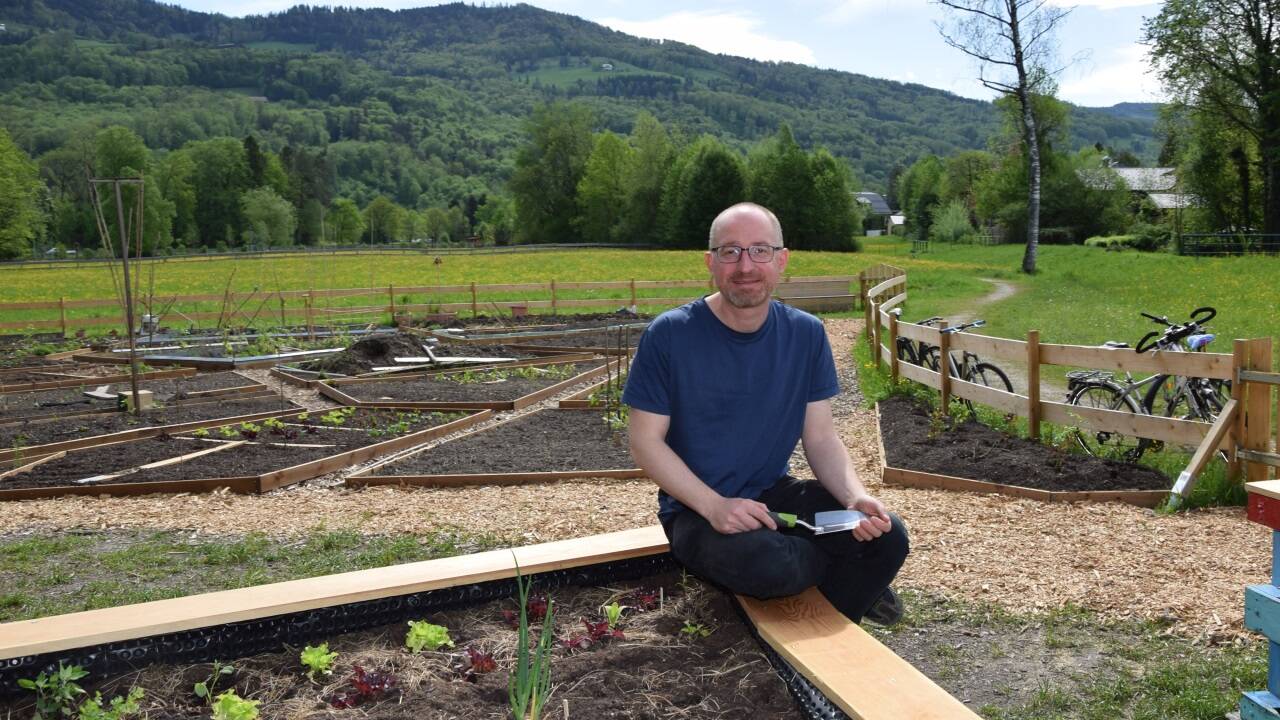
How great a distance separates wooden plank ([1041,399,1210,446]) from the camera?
6.71 metres

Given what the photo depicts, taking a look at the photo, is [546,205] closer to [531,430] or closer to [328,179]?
[328,179]

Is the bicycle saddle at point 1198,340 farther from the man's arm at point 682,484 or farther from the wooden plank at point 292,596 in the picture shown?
the man's arm at point 682,484

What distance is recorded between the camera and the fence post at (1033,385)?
768 cm

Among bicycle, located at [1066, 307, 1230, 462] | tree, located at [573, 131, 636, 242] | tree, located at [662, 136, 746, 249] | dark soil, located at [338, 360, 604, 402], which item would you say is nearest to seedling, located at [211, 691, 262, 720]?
bicycle, located at [1066, 307, 1230, 462]

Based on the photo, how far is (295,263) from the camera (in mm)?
45125

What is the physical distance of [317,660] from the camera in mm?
2701

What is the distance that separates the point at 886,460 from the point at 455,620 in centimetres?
546

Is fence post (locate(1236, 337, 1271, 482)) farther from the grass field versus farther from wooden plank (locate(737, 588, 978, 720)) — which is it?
the grass field

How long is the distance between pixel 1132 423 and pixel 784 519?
527cm

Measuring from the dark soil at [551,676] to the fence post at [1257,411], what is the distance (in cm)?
485

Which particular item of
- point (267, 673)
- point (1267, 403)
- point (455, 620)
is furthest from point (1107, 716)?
point (1267, 403)

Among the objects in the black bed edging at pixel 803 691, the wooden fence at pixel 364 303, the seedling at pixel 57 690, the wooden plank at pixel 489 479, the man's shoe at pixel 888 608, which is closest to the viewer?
the black bed edging at pixel 803 691

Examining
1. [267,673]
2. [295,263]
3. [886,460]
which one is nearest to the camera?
[267,673]

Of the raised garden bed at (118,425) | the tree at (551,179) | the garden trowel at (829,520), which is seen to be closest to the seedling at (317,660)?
the garden trowel at (829,520)
